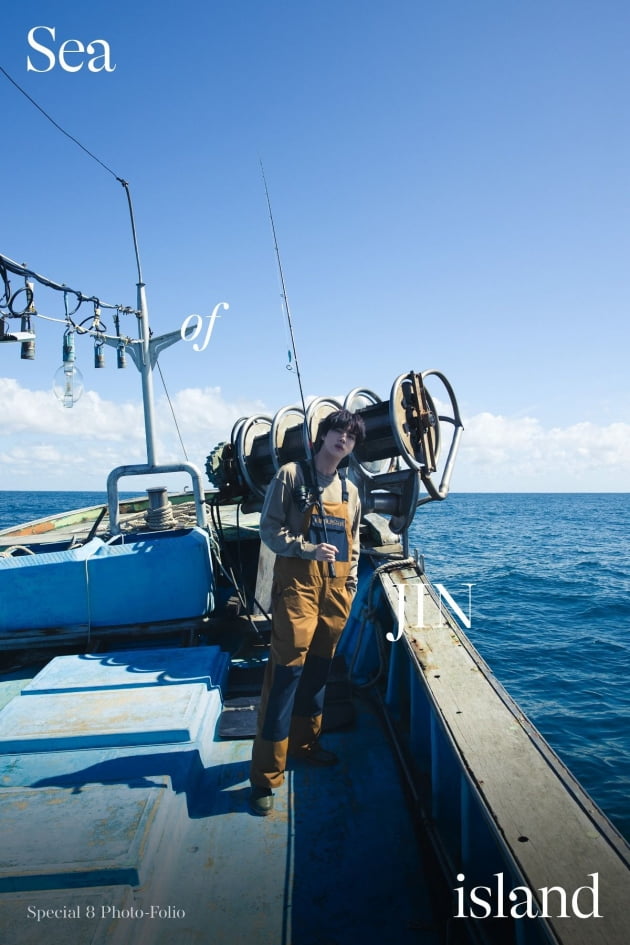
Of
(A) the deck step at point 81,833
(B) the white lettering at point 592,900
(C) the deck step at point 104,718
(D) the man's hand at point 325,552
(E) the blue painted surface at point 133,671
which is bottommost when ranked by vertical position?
(A) the deck step at point 81,833

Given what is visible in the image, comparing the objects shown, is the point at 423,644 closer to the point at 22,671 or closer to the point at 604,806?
the point at 22,671

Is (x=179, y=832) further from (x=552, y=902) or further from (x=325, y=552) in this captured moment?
(x=552, y=902)

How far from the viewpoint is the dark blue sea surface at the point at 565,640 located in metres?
7.15

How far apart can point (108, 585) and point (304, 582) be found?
2.67m

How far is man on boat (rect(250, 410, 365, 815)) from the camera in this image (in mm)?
3051

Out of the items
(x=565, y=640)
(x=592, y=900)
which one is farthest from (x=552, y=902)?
(x=565, y=640)

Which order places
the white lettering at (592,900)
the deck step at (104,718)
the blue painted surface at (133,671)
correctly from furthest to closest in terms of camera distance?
the blue painted surface at (133,671)
the deck step at (104,718)
the white lettering at (592,900)

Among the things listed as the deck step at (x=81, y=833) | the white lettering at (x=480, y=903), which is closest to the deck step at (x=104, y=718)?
the deck step at (x=81, y=833)

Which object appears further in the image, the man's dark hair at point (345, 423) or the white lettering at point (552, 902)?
the man's dark hair at point (345, 423)

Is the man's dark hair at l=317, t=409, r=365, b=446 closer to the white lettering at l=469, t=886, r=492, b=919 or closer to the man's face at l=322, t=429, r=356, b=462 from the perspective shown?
the man's face at l=322, t=429, r=356, b=462

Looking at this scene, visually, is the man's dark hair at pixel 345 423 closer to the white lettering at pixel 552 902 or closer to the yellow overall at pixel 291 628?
the yellow overall at pixel 291 628

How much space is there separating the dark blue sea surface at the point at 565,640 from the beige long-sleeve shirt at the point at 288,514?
Answer: 5.03 m

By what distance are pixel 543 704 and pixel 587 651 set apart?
3733mm

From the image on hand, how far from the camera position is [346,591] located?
3.36 meters
